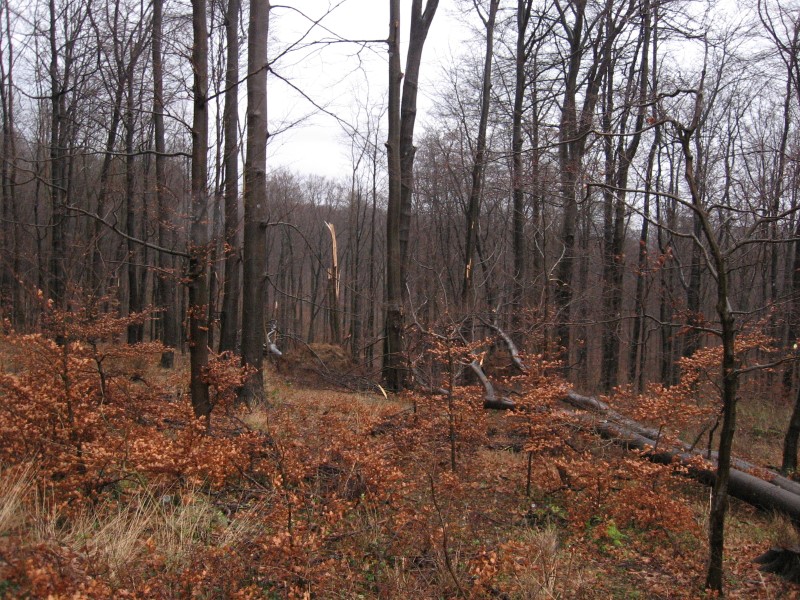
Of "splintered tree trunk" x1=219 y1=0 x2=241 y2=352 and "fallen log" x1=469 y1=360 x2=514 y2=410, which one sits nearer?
"splintered tree trunk" x1=219 y1=0 x2=241 y2=352

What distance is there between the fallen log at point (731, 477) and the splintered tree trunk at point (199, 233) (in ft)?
14.0

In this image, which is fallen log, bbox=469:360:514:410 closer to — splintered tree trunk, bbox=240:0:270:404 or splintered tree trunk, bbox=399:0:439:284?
splintered tree trunk, bbox=399:0:439:284

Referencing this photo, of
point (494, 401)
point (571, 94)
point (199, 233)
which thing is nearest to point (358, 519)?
point (199, 233)

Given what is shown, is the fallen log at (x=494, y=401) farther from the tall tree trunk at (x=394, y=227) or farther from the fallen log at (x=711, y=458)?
the fallen log at (x=711, y=458)

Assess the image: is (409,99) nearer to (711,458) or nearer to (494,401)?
(494,401)

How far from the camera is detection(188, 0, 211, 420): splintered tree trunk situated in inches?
228

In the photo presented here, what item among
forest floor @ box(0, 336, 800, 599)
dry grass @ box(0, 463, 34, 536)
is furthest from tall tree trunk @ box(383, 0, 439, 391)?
dry grass @ box(0, 463, 34, 536)

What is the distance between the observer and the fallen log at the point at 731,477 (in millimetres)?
6301

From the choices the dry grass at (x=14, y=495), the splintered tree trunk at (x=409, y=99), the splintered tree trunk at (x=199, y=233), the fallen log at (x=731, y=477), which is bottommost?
the fallen log at (x=731, y=477)

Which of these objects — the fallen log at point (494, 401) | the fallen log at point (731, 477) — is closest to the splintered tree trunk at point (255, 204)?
the fallen log at point (494, 401)

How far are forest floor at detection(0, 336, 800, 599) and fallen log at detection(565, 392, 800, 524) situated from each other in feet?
0.69

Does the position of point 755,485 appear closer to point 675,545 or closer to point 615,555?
point 675,545

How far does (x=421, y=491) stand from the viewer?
5980 mm

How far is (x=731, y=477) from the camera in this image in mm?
6973
